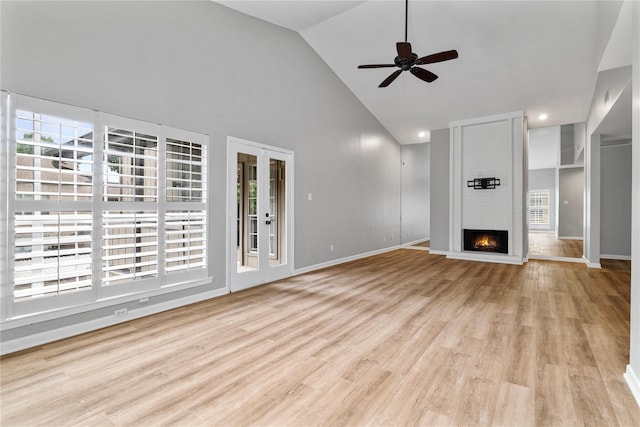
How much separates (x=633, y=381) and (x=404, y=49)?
3.61 m

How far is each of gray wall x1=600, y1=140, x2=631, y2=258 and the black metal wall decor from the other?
9.62ft

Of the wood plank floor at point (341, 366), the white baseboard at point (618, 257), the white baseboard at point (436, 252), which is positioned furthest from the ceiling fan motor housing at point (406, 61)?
the white baseboard at point (618, 257)

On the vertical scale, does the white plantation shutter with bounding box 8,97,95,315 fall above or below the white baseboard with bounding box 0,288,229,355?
above

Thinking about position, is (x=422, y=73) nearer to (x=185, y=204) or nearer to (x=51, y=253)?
(x=185, y=204)

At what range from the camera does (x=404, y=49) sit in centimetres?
364

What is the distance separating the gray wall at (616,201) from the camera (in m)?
7.02

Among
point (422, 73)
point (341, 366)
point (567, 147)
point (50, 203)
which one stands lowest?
point (341, 366)

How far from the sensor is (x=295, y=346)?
8.76 feet

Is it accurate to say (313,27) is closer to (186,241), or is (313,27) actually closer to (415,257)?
(186,241)

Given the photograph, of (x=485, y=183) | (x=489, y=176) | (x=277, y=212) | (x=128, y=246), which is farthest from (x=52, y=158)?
(x=489, y=176)

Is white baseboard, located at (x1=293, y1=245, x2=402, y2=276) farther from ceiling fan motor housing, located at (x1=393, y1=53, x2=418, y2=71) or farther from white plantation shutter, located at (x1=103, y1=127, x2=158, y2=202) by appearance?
ceiling fan motor housing, located at (x1=393, y1=53, x2=418, y2=71)

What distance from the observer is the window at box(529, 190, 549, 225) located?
46.4 feet

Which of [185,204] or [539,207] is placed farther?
[539,207]

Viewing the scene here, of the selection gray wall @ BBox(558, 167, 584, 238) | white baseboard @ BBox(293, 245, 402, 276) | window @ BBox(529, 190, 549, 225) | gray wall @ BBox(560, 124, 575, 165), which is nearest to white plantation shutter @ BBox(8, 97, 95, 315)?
white baseboard @ BBox(293, 245, 402, 276)
